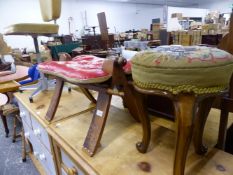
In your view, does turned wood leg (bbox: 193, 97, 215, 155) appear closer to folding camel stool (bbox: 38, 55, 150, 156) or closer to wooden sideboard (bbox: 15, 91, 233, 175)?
wooden sideboard (bbox: 15, 91, 233, 175)

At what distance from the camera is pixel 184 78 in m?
0.37

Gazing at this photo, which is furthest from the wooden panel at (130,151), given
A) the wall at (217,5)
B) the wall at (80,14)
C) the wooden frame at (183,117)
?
the wall at (217,5)

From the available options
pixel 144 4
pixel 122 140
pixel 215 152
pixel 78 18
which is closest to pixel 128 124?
pixel 122 140

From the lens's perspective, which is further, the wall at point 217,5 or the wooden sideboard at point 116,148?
the wall at point 217,5

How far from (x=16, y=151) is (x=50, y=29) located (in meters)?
1.02

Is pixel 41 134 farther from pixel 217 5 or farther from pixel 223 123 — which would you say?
pixel 217 5

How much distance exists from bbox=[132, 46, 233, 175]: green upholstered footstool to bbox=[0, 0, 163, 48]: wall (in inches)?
232

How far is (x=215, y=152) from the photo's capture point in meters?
0.61

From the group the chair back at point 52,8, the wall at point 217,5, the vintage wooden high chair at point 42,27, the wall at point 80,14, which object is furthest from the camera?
the wall at point 217,5

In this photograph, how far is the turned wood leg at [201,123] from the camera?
0.53 meters

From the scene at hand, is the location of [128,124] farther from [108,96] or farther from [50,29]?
[50,29]

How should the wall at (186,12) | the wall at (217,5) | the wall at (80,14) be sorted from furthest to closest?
the wall at (217,5) < the wall at (186,12) < the wall at (80,14)

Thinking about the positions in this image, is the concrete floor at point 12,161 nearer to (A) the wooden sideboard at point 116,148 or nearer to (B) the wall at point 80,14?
(A) the wooden sideboard at point 116,148

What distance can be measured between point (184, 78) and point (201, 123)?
0.85 feet
